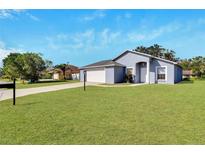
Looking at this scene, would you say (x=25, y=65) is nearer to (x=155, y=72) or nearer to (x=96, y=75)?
(x=96, y=75)

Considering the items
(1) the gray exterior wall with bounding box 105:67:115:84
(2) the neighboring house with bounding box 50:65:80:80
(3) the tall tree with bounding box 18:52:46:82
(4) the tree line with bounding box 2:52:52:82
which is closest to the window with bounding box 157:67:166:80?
(1) the gray exterior wall with bounding box 105:67:115:84

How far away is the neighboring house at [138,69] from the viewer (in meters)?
19.1

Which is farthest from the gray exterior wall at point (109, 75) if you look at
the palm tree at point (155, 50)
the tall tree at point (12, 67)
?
the palm tree at point (155, 50)

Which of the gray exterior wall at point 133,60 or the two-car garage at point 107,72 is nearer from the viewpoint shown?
the gray exterior wall at point 133,60

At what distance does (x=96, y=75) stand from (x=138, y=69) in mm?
4547

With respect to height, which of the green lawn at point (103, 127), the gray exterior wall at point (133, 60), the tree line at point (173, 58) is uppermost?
the tree line at point (173, 58)

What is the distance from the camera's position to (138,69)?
20609mm

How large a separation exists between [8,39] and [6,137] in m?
9.67

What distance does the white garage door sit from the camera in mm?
21716

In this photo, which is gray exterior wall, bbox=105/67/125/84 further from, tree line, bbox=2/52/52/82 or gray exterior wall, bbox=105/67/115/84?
tree line, bbox=2/52/52/82

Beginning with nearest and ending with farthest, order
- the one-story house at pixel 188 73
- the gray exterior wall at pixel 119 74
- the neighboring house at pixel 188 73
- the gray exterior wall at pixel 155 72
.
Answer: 1. the gray exterior wall at pixel 155 72
2. the gray exterior wall at pixel 119 74
3. the one-story house at pixel 188 73
4. the neighboring house at pixel 188 73

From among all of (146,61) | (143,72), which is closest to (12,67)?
(143,72)

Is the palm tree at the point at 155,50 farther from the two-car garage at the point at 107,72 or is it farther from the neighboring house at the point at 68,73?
the two-car garage at the point at 107,72
